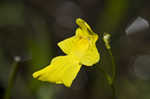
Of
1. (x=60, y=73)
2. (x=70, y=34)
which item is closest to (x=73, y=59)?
(x=60, y=73)

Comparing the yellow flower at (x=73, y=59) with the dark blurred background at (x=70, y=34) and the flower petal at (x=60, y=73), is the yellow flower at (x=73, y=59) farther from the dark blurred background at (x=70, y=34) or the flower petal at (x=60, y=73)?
the dark blurred background at (x=70, y=34)

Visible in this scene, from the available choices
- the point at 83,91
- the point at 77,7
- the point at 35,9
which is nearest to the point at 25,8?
the point at 35,9

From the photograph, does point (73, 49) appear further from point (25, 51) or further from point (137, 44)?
point (137, 44)

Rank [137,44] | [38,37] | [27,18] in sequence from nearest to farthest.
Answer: [38,37] < [27,18] < [137,44]

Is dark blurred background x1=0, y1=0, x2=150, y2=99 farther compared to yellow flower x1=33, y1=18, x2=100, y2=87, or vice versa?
dark blurred background x1=0, y1=0, x2=150, y2=99

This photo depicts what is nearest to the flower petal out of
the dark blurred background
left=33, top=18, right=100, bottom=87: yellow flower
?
left=33, top=18, right=100, bottom=87: yellow flower

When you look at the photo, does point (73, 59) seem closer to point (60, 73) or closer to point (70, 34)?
point (60, 73)

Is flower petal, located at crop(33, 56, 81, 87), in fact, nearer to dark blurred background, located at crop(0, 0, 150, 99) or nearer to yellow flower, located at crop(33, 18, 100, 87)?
yellow flower, located at crop(33, 18, 100, 87)
